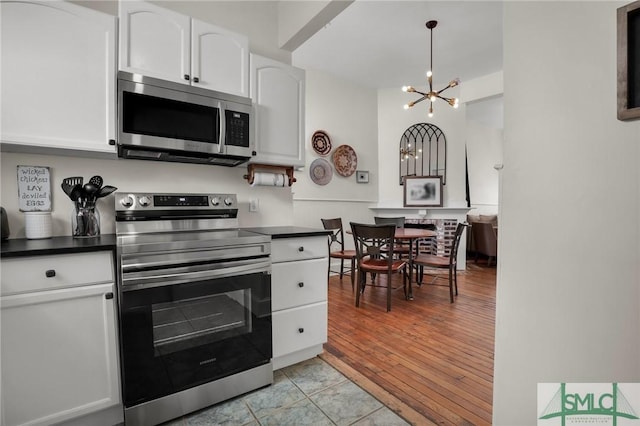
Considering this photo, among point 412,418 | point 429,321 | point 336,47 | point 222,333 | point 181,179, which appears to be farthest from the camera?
point 336,47

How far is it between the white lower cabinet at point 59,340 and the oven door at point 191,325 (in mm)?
123

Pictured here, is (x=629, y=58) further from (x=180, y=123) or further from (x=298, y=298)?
(x=180, y=123)

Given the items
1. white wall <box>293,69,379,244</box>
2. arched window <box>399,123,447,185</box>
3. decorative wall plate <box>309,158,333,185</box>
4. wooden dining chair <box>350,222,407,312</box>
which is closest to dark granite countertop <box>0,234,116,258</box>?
wooden dining chair <box>350,222,407,312</box>

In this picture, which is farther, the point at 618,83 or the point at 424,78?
the point at 424,78

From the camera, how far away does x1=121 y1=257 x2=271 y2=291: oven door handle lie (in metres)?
1.37

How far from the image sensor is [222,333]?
1.64 m

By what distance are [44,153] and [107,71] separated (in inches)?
22.7

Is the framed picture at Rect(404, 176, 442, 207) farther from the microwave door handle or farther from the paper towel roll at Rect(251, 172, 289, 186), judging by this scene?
the microwave door handle

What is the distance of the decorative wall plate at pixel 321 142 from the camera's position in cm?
483

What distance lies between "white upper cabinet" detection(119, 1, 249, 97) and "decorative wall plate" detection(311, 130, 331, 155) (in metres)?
2.76

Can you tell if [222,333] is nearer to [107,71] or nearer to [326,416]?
[326,416]

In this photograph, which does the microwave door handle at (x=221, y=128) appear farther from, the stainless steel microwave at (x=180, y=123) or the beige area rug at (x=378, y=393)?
the beige area rug at (x=378, y=393)

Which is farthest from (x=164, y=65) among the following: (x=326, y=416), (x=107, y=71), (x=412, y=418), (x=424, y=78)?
(x=424, y=78)
